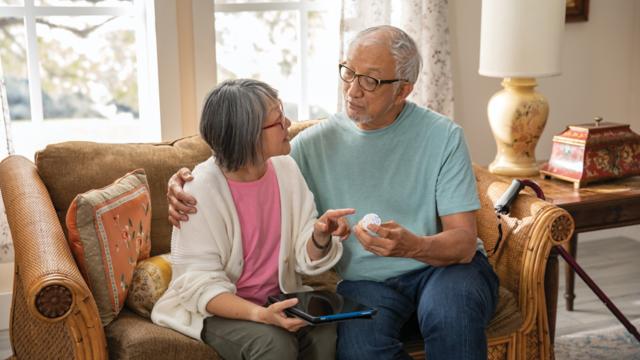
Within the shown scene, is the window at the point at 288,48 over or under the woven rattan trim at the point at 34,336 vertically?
over

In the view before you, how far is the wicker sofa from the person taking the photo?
184 centimetres

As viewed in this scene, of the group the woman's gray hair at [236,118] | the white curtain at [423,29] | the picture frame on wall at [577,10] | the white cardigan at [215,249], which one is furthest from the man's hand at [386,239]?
the picture frame on wall at [577,10]

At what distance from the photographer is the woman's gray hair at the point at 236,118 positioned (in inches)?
77.5

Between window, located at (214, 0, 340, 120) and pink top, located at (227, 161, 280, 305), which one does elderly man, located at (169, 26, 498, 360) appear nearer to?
pink top, located at (227, 161, 280, 305)

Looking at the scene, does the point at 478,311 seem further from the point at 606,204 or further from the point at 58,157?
the point at 58,157

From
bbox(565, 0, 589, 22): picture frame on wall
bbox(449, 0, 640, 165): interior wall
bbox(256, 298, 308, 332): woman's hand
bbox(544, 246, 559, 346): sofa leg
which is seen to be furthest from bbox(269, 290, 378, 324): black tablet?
bbox(565, 0, 589, 22): picture frame on wall

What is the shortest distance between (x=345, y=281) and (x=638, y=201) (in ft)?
3.95

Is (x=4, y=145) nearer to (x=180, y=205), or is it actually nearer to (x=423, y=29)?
(x=180, y=205)

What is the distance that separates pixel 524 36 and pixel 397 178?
3.31 ft

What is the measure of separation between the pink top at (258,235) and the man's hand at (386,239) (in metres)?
0.24

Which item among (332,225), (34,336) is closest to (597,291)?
(332,225)

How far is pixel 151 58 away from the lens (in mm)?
3139

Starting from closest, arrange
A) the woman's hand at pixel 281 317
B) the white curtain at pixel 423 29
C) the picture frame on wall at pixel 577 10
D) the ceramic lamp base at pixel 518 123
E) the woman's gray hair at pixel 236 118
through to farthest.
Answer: the woman's hand at pixel 281 317 < the woman's gray hair at pixel 236 118 < the ceramic lamp base at pixel 518 123 < the white curtain at pixel 423 29 < the picture frame on wall at pixel 577 10

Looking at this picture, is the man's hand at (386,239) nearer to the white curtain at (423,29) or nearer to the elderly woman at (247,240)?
the elderly woman at (247,240)
